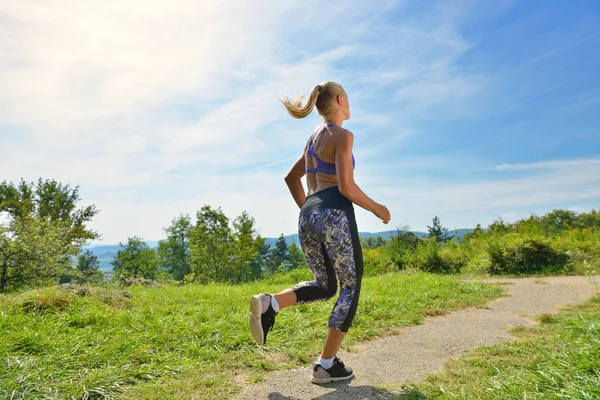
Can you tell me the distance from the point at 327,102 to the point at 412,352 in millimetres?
2466

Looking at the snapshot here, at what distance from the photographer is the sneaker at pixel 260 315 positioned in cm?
296

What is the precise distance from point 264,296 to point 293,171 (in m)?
1.09

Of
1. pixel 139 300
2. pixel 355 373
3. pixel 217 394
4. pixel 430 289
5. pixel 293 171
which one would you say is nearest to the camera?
pixel 217 394

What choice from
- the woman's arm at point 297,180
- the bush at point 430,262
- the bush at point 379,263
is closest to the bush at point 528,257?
the bush at point 430,262

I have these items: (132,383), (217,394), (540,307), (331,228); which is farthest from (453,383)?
(540,307)

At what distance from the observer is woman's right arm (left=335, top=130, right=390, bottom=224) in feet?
9.35

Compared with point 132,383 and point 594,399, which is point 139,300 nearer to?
point 132,383

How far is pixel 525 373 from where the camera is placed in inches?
105

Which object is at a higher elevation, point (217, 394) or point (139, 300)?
point (139, 300)

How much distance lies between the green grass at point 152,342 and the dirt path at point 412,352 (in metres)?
0.20

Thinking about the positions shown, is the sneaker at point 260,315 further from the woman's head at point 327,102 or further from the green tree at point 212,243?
the green tree at point 212,243

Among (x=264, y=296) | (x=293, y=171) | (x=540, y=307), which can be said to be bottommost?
(x=540, y=307)

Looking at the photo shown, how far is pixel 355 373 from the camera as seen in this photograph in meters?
3.26

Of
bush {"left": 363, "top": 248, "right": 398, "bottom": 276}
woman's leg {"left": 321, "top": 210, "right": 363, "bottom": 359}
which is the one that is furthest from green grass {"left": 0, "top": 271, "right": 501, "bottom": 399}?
bush {"left": 363, "top": 248, "right": 398, "bottom": 276}
